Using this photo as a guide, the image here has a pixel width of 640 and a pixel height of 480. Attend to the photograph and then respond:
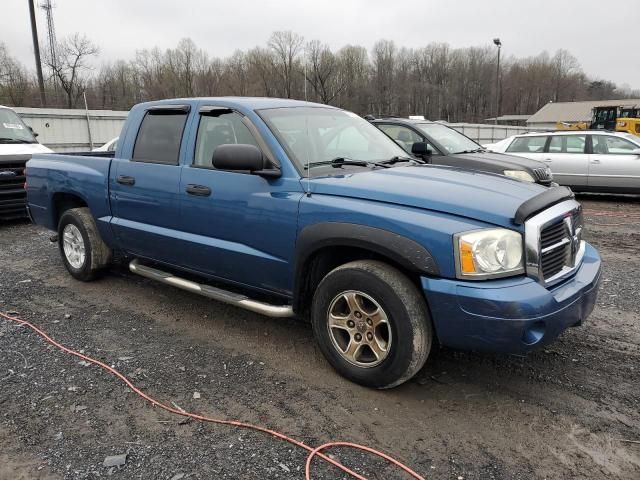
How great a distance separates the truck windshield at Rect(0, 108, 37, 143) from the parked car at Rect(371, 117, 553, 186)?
6.46 metres

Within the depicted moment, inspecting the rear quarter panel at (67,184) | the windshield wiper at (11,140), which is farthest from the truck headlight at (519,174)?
the windshield wiper at (11,140)

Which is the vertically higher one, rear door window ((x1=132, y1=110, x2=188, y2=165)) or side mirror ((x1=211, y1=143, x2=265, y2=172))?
rear door window ((x1=132, y1=110, x2=188, y2=165))

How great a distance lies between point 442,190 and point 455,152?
5.83 meters

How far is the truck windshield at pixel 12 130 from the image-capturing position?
31.0 ft

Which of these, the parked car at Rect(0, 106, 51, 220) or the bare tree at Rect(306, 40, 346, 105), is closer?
the parked car at Rect(0, 106, 51, 220)

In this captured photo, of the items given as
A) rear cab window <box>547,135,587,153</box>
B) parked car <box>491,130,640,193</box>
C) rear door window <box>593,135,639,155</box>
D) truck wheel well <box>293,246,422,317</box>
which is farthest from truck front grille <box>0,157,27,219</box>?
rear door window <box>593,135,639,155</box>

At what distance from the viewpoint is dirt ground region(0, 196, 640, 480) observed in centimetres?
267

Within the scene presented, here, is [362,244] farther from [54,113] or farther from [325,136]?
[54,113]

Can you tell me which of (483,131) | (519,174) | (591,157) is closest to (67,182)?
(519,174)

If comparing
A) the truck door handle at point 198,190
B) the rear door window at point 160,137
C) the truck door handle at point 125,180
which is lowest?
the truck door handle at point 198,190

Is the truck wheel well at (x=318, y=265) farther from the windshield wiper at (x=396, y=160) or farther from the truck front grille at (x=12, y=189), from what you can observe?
the truck front grille at (x=12, y=189)

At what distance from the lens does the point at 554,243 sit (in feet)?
10.5

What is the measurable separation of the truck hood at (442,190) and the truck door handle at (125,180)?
193cm

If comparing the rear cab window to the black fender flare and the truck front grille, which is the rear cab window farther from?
the truck front grille
